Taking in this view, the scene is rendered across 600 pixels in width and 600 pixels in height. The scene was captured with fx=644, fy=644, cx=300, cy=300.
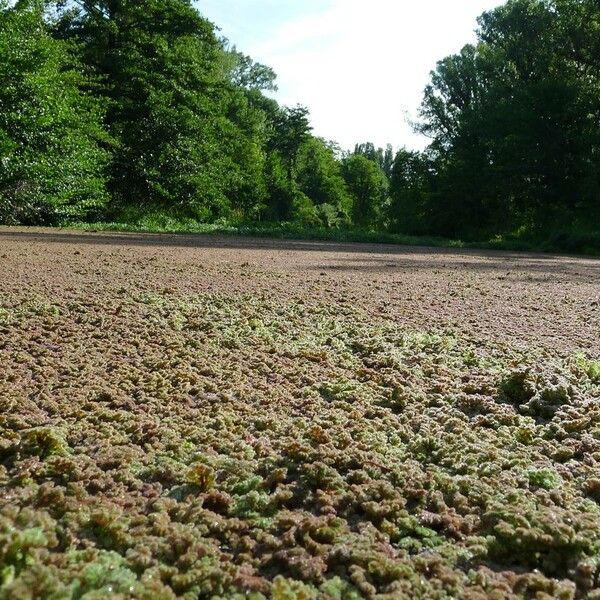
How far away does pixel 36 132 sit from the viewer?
13078 millimetres

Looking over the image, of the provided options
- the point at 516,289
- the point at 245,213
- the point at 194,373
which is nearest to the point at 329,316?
the point at 194,373

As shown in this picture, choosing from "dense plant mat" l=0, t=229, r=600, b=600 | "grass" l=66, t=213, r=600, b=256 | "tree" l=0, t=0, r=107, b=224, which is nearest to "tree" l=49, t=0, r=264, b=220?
"grass" l=66, t=213, r=600, b=256

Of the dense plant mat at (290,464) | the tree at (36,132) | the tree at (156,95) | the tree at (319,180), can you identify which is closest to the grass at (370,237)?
the tree at (36,132)

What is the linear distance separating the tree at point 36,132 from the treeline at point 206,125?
3 centimetres

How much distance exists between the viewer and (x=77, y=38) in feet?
61.6

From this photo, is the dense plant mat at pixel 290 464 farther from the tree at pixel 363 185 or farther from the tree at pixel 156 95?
the tree at pixel 363 185

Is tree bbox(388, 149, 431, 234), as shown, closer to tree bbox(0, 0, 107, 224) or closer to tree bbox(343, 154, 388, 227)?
tree bbox(0, 0, 107, 224)

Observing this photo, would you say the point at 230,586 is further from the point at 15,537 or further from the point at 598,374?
the point at 598,374

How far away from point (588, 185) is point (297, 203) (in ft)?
65.4

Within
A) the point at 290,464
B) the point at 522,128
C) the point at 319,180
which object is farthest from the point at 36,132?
the point at 319,180

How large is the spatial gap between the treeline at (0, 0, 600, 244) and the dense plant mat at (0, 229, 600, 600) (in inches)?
430

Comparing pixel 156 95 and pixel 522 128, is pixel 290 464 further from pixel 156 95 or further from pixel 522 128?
pixel 522 128

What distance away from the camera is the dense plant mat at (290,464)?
4.18 feet

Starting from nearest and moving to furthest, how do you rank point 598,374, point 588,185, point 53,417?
point 53,417 < point 598,374 < point 588,185
